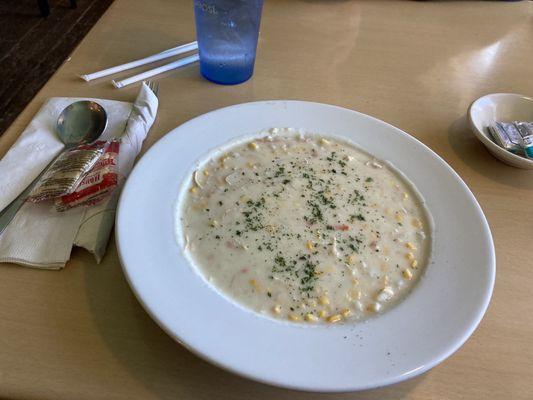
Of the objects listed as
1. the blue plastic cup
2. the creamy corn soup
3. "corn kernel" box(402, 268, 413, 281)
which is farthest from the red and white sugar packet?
"corn kernel" box(402, 268, 413, 281)

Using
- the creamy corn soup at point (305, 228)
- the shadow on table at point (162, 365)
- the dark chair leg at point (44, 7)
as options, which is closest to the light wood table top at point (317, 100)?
the shadow on table at point (162, 365)

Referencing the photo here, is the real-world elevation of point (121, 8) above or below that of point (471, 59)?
above

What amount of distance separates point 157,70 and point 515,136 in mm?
791

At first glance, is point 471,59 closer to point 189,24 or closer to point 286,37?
point 286,37

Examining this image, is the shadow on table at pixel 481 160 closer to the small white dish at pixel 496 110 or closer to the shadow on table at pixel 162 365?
the small white dish at pixel 496 110

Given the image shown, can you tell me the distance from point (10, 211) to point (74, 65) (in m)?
0.49

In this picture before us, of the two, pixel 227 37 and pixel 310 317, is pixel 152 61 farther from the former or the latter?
pixel 310 317

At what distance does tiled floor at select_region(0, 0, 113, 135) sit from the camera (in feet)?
7.38

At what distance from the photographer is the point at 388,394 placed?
559 mm

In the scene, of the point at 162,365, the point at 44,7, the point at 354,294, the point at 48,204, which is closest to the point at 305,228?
the point at 354,294

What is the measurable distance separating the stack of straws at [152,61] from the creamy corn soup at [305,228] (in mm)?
368

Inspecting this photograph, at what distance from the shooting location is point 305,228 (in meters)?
0.69

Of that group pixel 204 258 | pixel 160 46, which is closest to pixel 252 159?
pixel 204 258

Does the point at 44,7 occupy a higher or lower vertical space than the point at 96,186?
lower
